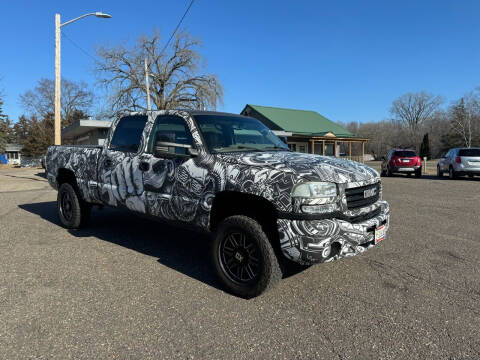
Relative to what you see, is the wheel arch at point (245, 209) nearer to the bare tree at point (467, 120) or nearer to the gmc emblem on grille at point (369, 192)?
the gmc emblem on grille at point (369, 192)

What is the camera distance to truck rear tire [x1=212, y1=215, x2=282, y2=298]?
307 cm

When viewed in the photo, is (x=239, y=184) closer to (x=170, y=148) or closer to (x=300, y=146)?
(x=170, y=148)

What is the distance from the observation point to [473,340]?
2.51 meters

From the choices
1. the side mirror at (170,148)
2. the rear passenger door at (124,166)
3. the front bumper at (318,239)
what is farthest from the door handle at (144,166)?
the front bumper at (318,239)

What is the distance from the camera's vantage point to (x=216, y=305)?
3.11 m

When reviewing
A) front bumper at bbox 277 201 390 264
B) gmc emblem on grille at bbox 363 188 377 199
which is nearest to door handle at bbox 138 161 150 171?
front bumper at bbox 277 201 390 264

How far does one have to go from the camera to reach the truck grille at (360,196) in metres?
3.14

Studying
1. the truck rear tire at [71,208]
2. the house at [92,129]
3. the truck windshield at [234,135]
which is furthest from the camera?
the house at [92,129]

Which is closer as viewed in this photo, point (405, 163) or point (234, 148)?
point (234, 148)

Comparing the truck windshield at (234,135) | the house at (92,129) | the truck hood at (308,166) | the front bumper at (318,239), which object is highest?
the house at (92,129)

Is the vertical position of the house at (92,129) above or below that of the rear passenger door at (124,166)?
above

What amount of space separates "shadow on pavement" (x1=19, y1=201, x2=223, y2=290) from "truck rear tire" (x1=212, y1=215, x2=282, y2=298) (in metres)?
0.28

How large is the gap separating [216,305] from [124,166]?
7.72 feet

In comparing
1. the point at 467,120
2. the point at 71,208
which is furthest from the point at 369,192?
the point at 467,120
